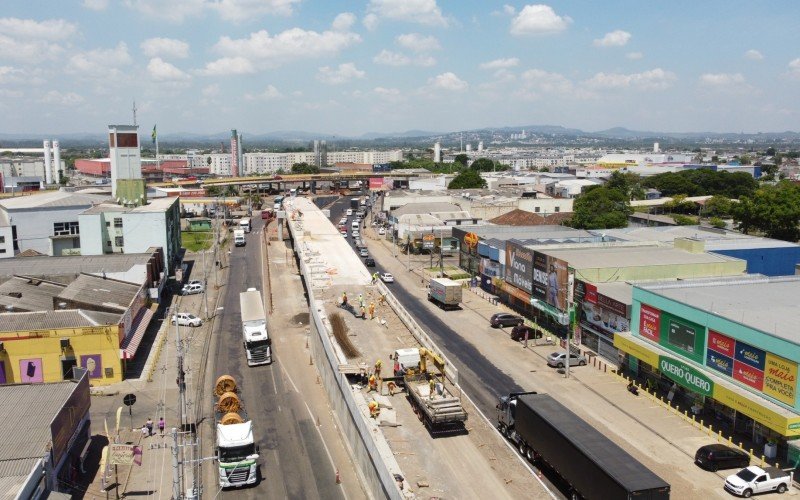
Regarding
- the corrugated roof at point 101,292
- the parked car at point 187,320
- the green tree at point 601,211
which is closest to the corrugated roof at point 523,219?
the green tree at point 601,211

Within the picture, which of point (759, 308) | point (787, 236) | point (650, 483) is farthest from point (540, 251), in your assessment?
point (787, 236)

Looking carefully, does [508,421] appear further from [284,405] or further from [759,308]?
[759,308]

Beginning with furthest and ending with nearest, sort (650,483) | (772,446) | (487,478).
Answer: (772,446) → (487,478) → (650,483)

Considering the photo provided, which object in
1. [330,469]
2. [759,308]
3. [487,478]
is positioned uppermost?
[759,308]

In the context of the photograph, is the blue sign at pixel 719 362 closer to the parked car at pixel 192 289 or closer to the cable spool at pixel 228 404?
the cable spool at pixel 228 404

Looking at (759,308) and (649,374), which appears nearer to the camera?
(759,308)
